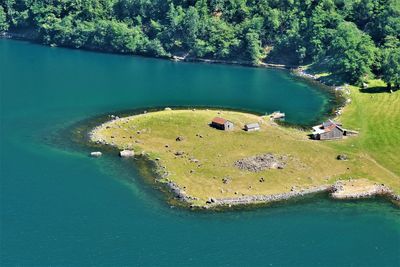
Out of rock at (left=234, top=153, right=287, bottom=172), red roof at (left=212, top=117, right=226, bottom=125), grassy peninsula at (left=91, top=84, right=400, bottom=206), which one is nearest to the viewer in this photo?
grassy peninsula at (left=91, top=84, right=400, bottom=206)

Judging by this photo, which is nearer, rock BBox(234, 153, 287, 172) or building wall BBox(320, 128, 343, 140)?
rock BBox(234, 153, 287, 172)

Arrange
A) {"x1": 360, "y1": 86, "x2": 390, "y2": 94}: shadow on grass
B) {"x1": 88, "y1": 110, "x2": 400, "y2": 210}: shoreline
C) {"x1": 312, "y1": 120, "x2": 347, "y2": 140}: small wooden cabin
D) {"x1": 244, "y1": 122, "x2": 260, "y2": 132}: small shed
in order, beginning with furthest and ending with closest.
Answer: {"x1": 360, "y1": 86, "x2": 390, "y2": 94}: shadow on grass
{"x1": 244, "y1": 122, "x2": 260, "y2": 132}: small shed
{"x1": 312, "y1": 120, "x2": 347, "y2": 140}: small wooden cabin
{"x1": 88, "y1": 110, "x2": 400, "y2": 210}: shoreline

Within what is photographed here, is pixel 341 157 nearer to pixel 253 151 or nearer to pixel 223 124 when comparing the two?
pixel 253 151

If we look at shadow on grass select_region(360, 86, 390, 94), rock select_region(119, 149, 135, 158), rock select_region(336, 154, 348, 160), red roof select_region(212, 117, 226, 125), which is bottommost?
rock select_region(119, 149, 135, 158)

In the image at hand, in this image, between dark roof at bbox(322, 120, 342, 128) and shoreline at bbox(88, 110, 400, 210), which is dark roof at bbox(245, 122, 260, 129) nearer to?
dark roof at bbox(322, 120, 342, 128)

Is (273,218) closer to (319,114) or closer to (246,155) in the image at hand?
(246,155)

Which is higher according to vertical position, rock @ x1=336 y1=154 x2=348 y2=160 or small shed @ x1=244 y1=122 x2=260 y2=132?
small shed @ x1=244 y1=122 x2=260 y2=132

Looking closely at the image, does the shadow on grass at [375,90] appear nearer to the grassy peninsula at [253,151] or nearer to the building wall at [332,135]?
the grassy peninsula at [253,151]

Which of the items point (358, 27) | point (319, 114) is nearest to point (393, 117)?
point (319, 114)

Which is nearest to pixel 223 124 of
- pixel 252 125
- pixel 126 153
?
pixel 252 125

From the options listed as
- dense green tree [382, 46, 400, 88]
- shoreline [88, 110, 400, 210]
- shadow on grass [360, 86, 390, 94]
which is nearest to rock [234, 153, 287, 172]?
shoreline [88, 110, 400, 210]

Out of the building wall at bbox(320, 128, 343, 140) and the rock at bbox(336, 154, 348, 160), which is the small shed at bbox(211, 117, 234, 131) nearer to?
the building wall at bbox(320, 128, 343, 140)
